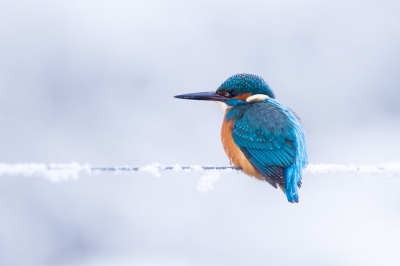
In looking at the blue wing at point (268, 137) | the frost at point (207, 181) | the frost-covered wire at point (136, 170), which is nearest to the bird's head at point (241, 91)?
the blue wing at point (268, 137)

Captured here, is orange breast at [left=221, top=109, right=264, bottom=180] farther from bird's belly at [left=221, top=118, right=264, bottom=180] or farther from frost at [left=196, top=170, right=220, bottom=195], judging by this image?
frost at [left=196, top=170, right=220, bottom=195]

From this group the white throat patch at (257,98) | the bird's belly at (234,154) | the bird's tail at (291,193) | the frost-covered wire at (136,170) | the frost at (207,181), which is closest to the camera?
the frost-covered wire at (136,170)

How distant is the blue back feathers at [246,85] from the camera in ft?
10.2

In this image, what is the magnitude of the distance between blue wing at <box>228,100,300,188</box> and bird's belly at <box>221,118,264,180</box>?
1.5 inches

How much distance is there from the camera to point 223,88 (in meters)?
3.17

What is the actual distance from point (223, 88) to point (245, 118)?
29 centimetres

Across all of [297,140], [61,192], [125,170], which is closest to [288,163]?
[297,140]

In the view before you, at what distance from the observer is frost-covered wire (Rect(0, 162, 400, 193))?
132 centimetres

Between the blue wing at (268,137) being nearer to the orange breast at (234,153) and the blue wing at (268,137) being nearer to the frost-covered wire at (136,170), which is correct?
the orange breast at (234,153)

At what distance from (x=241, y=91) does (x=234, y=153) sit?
36cm

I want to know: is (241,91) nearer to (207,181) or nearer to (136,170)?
(207,181)

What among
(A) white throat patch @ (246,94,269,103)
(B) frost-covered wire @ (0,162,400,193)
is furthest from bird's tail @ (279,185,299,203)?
(A) white throat patch @ (246,94,269,103)

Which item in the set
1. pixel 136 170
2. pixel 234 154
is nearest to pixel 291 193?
pixel 234 154

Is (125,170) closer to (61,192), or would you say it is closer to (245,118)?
(245,118)
